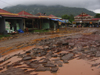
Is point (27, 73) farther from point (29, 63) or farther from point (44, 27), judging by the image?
point (44, 27)

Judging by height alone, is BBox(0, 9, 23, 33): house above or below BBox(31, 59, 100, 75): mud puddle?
above

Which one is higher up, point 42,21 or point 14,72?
point 42,21

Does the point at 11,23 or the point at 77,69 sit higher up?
the point at 11,23

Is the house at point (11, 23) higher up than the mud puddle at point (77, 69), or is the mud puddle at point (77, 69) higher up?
the house at point (11, 23)

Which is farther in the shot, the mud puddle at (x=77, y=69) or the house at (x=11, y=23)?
the house at (x=11, y=23)

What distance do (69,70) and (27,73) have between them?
6.95 feet

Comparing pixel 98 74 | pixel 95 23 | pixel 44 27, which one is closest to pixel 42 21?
pixel 44 27

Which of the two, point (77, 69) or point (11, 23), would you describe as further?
point (11, 23)

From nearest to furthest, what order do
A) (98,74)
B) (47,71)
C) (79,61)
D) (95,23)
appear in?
(98,74)
(47,71)
(79,61)
(95,23)

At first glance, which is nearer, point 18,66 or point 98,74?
point 98,74

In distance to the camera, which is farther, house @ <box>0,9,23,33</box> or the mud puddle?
house @ <box>0,9,23,33</box>

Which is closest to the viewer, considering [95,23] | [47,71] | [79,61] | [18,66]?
[47,71]

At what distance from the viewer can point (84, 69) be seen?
A: 5.36m

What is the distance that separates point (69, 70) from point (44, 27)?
22.7 m
